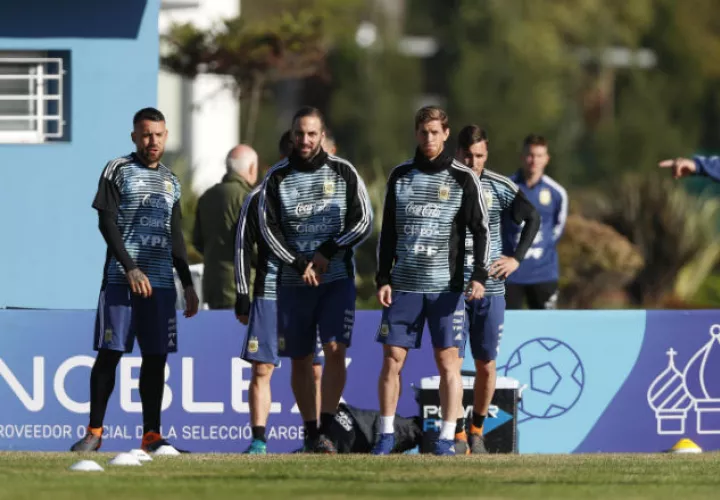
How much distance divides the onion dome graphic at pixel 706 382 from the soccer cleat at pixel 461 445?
7.41ft

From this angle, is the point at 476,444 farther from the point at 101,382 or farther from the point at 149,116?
the point at 149,116

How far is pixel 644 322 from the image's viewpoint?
44.4 feet

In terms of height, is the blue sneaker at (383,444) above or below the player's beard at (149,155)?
below

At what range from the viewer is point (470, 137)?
474 inches

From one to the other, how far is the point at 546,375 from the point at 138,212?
142 inches

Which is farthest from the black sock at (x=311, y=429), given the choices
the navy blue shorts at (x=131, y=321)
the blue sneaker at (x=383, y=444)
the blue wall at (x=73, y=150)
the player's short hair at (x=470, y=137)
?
the blue wall at (x=73, y=150)

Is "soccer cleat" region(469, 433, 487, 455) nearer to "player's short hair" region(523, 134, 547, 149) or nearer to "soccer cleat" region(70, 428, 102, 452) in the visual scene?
"soccer cleat" region(70, 428, 102, 452)

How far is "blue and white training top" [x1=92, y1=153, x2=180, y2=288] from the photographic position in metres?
11.4

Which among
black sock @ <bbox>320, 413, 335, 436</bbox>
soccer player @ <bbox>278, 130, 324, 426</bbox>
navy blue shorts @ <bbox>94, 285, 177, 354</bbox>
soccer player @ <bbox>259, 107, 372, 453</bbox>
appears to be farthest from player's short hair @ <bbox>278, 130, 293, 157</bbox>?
black sock @ <bbox>320, 413, 335, 436</bbox>

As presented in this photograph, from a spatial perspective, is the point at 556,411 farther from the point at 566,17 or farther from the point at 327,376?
the point at 566,17

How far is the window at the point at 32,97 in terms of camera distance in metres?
15.9

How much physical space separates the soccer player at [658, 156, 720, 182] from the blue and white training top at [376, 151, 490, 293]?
1266mm

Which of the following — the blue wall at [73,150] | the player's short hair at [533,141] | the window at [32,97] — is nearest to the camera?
the player's short hair at [533,141]

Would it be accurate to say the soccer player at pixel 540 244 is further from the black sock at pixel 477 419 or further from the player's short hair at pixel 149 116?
the player's short hair at pixel 149 116
